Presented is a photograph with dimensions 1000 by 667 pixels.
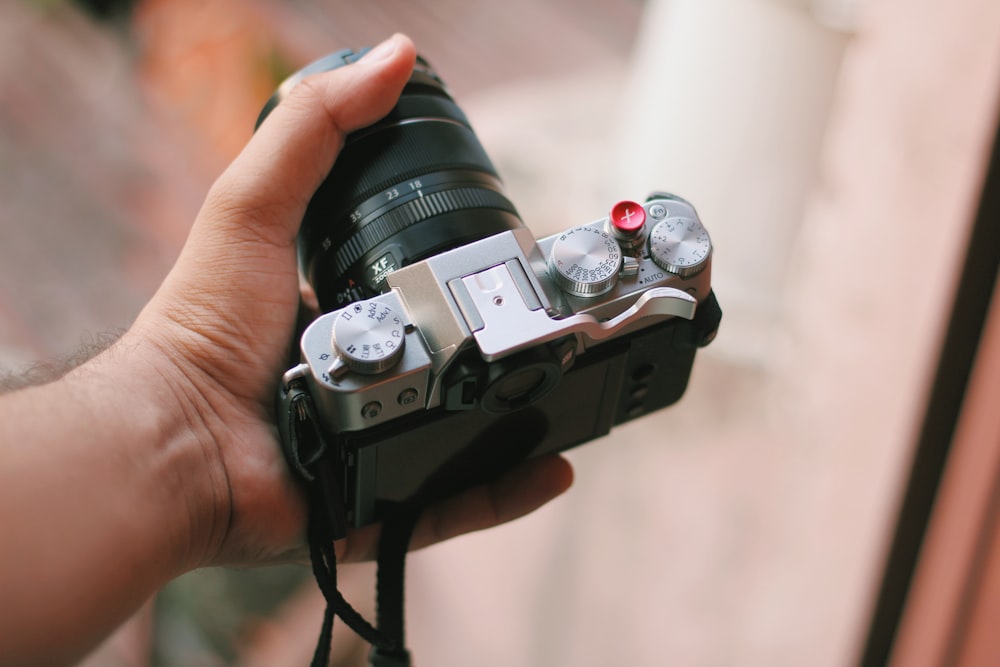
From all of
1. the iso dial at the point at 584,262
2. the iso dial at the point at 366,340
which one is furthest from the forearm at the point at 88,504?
the iso dial at the point at 584,262

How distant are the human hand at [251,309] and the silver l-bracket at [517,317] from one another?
224 millimetres

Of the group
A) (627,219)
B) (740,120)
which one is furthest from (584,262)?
(740,120)

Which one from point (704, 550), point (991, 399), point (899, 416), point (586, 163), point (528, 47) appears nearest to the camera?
point (991, 399)

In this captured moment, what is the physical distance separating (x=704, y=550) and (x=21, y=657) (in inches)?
36.4

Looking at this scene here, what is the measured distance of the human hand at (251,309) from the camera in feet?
2.40

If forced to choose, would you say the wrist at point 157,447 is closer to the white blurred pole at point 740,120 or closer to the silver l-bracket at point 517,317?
the silver l-bracket at point 517,317

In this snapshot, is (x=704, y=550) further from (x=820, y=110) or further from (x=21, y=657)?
(x=21, y=657)

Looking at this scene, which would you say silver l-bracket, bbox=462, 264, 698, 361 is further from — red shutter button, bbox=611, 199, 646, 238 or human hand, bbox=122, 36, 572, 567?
human hand, bbox=122, 36, 572, 567

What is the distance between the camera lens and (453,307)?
643mm

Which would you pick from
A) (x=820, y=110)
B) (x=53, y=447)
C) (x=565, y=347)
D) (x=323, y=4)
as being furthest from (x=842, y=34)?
(x=323, y=4)

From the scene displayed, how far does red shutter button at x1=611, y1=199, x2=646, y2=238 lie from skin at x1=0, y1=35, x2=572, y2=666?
24 cm

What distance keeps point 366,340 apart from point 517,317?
0.34ft

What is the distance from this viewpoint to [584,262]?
0.67m

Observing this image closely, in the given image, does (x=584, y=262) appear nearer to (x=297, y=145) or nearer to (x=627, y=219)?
(x=627, y=219)
